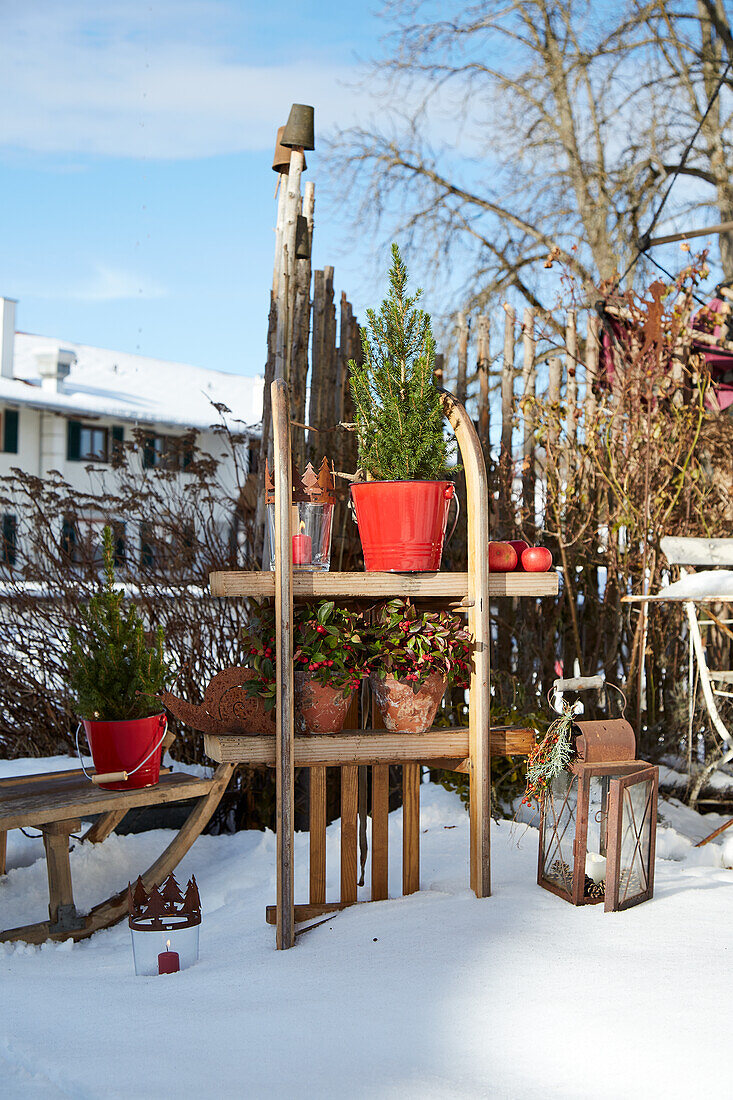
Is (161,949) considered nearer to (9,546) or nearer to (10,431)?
(9,546)

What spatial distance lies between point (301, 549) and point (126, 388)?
18.2 metres

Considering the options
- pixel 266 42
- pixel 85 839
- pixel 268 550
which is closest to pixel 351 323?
pixel 268 550

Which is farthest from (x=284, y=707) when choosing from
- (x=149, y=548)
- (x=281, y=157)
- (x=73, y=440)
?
(x=73, y=440)

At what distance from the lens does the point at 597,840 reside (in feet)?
10.4

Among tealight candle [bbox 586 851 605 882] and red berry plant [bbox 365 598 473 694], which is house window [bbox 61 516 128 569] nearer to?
red berry plant [bbox 365 598 473 694]

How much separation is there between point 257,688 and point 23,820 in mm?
880

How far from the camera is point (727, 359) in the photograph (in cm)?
499

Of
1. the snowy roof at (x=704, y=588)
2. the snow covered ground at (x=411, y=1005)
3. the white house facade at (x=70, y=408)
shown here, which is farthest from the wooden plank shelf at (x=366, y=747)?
the white house facade at (x=70, y=408)

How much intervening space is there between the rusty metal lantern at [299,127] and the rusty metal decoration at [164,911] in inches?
127

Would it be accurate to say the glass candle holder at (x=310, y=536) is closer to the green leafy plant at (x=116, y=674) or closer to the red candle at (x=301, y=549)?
the red candle at (x=301, y=549)

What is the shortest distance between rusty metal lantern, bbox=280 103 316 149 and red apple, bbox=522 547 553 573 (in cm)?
229

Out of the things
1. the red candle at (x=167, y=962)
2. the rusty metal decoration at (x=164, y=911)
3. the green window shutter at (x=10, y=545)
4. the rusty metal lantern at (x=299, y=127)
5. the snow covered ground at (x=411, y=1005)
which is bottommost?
the red candle at (x=167, y=962)

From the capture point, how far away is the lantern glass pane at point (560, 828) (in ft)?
10.4

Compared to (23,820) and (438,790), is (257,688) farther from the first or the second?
(438,790)
